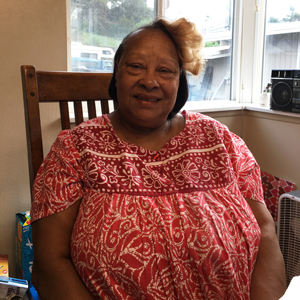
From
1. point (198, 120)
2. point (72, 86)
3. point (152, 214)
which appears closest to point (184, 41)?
point (198, 120)

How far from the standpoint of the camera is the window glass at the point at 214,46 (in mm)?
2387

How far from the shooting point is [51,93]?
117 cm

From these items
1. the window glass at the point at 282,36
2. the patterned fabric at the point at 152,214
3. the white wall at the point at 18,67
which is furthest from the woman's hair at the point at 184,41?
the window glass at the point at 282,36

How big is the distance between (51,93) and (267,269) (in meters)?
0.85

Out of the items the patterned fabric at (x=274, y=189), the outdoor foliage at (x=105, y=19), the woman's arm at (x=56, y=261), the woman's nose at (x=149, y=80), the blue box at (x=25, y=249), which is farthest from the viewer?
the patterned fabric at (x=274, y=189)

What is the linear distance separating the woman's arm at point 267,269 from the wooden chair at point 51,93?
2.25 feet

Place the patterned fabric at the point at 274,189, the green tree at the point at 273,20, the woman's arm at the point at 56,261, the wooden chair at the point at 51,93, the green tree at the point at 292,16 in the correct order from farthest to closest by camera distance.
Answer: the green tree at the point at 273,20, the green tree at the point at 292,16, the patterned fabric at the point at 274,189, the wooden chair at the point at 51,93, the woman's arm at the point at 56,261

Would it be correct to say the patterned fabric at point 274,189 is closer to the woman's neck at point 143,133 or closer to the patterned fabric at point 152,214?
the patterned fabric at point 152,214

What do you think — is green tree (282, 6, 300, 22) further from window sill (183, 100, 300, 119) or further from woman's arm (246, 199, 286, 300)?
woman's arm (246, 199, 286, 300)

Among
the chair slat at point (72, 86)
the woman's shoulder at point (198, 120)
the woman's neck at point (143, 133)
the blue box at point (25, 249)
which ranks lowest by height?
the blue box at point (25, 249)

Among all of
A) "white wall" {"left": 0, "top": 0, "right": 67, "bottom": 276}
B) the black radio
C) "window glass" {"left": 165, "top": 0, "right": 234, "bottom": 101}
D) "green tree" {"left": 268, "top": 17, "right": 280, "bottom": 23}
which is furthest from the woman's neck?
"green tree" {"left": 268, "top": 17, "right": 280, "bottom": 23}

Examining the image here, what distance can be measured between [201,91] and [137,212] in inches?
68.1

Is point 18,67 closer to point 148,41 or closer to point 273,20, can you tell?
point 148,41

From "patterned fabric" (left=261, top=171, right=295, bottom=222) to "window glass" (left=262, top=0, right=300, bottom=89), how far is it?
74 centimetres
